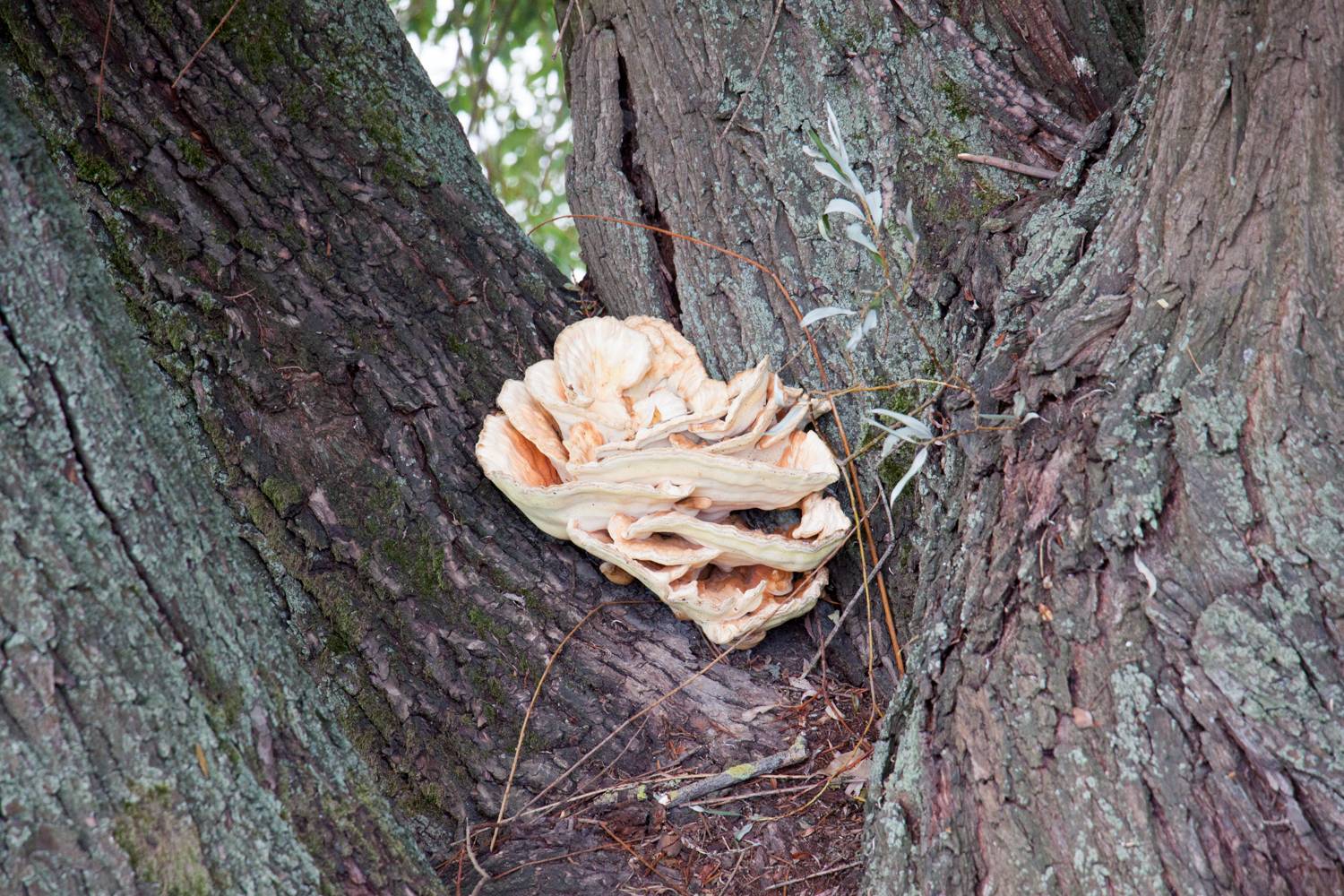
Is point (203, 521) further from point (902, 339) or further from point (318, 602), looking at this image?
point (902, 339)

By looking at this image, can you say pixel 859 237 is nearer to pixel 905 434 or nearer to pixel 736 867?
pixel 905 434

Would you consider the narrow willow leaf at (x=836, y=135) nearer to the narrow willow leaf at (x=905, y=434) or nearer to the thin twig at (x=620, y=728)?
the narrow willow leaf at (x=905, y=434)

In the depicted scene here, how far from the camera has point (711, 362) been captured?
8.61 ft

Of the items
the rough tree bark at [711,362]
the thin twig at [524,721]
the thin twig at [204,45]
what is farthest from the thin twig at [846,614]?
the thin twig at [204,45]

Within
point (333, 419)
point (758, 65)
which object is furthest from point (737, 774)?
point (758, 65)

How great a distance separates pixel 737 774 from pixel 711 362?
3.89 ft

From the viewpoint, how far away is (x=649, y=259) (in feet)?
8.94

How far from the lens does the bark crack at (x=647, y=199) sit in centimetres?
271

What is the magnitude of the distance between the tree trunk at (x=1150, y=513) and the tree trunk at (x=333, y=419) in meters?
0.88

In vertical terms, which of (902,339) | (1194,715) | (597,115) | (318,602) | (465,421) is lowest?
(1194,715)

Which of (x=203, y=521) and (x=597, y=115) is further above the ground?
(x=597, y=115)

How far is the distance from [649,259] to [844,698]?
146cm

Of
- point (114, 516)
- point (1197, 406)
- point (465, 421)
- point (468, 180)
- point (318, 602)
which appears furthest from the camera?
point (468, 180)

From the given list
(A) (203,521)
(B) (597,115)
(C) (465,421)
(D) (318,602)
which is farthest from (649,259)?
(A) (203,521)
